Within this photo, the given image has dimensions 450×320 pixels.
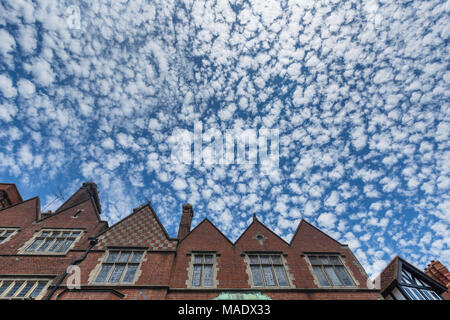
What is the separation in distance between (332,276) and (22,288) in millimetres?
18379

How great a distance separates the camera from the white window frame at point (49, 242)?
14754mm

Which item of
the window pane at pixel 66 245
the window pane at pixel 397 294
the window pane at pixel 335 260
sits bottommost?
the window pane at pixel 397 294

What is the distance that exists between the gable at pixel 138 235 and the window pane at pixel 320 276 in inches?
376

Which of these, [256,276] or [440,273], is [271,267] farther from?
[440,273]

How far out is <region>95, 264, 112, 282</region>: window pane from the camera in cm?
1291

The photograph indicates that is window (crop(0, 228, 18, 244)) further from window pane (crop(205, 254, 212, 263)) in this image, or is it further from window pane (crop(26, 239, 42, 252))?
window pane (crop(205, 254, 212, 263))

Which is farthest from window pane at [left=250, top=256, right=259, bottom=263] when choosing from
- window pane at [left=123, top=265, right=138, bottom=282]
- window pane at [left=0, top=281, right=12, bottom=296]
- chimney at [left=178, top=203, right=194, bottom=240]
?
window pane at [left=0, top=281, right=12, bottom=296]

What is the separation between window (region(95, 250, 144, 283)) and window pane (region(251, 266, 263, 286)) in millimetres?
7188

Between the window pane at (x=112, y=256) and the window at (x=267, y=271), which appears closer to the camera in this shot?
the window at (x=267, y=271)

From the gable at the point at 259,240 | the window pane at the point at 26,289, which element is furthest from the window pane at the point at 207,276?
the window pane at the point at 26,289

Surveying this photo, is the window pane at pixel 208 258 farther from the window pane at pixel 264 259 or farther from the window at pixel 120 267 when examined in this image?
the window at pixel 120 267

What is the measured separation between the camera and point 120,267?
45.2 feet
